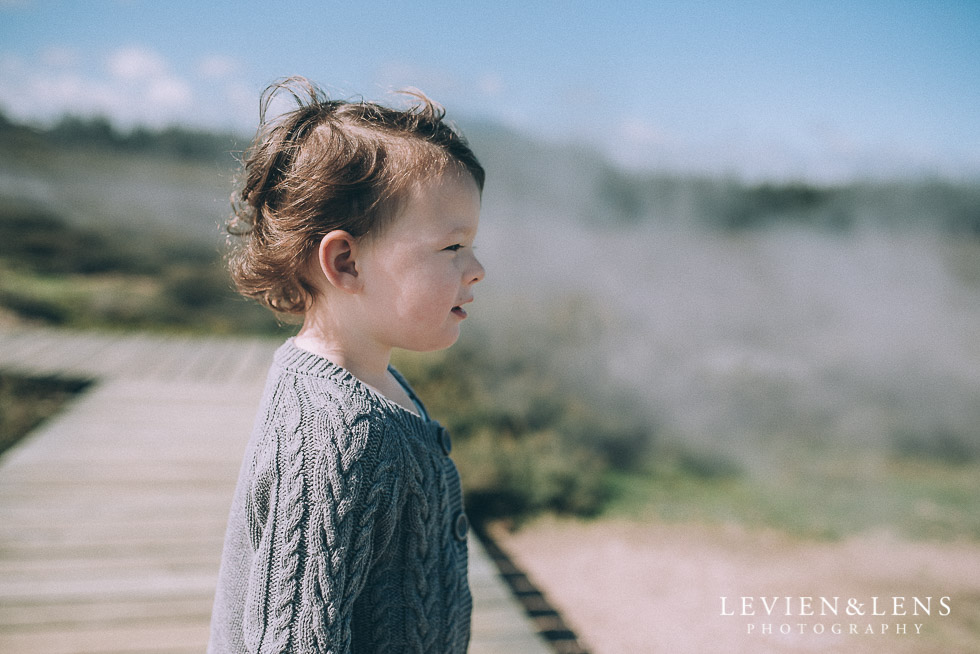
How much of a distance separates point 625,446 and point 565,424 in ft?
2.10

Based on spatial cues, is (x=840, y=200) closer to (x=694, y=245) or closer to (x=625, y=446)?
(x=694, y=245)

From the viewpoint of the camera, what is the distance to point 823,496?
5.20 m

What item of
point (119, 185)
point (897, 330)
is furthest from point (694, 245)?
point (119, 185)

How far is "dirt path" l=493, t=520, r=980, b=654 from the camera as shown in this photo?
3.31m

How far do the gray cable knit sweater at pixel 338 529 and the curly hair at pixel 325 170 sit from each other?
0.16 m

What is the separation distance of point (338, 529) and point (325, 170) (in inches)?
19.7

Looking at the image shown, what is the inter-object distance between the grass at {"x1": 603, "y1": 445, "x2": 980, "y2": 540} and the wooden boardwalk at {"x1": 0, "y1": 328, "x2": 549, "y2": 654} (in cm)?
262

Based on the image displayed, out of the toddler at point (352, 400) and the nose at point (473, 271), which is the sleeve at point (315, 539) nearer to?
the toddler at point (352, 400)

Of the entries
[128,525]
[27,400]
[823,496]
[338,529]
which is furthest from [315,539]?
[823,496]

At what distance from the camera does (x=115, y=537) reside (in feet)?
9.04

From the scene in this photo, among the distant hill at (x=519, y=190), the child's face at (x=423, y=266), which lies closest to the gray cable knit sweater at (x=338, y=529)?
the child's face at (x=423, y=266)

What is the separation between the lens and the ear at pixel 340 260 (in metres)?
0.97

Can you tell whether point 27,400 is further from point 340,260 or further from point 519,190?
point 519,190

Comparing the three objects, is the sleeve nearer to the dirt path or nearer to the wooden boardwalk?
the wooden boardwalk
